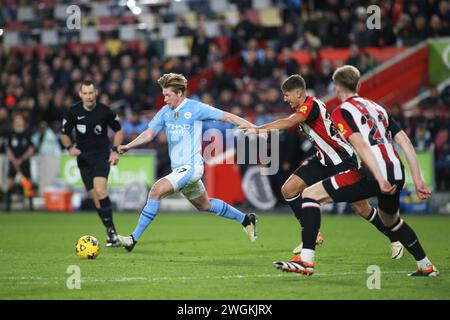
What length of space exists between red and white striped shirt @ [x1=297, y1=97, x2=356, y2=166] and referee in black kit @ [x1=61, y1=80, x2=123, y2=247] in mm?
3451

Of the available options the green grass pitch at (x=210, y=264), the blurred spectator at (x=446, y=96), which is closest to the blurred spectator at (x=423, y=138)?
the blurred spectator at (x=446, y=96)

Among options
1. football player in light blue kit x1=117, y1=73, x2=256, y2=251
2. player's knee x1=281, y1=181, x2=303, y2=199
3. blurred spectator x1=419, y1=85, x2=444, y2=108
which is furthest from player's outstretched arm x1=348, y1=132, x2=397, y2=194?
blurred spectator x1=419, y1=85, x2=444, y2=108

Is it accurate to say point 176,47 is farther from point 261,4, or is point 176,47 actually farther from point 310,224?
point 310,224

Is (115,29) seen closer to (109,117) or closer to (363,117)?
(109,117)

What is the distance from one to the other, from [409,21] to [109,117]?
13.0 metres

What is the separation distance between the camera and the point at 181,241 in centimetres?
1365

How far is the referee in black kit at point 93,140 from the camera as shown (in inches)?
516

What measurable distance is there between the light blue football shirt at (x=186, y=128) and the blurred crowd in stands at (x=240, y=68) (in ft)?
29.4

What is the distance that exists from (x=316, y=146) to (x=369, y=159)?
8.69 ft

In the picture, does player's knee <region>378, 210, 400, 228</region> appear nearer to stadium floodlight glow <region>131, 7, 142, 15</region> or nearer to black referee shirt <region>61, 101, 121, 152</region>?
black referee shirt <region>61, 101, 121, 152</region>

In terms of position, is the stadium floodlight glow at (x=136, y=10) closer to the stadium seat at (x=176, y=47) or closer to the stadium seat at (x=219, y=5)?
the stadium seat at (x=176, y=47)

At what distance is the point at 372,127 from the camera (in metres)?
8.68

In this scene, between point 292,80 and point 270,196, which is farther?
point 270,196

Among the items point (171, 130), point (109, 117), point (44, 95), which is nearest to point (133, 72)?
point (44, 95)
